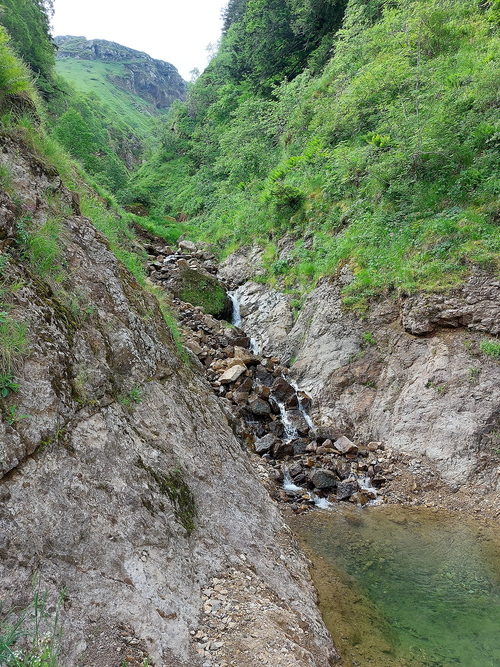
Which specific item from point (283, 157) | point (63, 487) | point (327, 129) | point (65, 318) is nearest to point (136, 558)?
point (63, 487)

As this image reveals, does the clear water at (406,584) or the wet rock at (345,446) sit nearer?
the clear water at (406,584)

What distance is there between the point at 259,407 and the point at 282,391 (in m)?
1.12

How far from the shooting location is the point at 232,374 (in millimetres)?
10773

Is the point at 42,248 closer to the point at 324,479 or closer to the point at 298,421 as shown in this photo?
the point at 324,479

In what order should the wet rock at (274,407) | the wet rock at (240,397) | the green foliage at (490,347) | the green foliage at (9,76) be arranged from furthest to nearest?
the wet rock at (274,407) → the wet rock at (240,397) → the green foliage at (490,347) → the green foliage at (9,76)

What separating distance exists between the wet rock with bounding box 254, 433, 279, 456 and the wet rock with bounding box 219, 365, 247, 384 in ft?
6.62

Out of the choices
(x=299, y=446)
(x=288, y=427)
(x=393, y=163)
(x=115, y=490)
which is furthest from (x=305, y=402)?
(x=393, y=163)

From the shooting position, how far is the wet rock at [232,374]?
35.0 ft

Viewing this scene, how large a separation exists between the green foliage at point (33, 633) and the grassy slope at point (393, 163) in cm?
1001

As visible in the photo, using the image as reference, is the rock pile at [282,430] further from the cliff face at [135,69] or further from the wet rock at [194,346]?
the cliff face at [135,69]

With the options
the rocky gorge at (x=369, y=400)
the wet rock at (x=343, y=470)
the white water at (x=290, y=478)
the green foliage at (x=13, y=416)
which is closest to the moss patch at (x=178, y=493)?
the green foliage at (x=13, y=416)

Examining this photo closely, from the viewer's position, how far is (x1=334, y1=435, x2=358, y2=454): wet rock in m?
9.18

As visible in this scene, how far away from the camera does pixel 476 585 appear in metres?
5.61

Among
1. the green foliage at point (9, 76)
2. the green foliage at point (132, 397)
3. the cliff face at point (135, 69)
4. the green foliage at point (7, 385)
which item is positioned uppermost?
the cliff face at point (135, 69)
